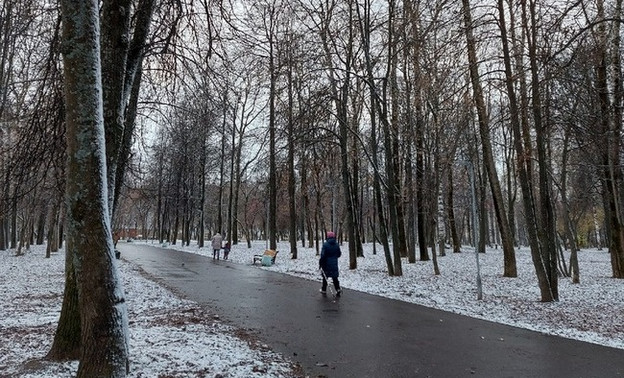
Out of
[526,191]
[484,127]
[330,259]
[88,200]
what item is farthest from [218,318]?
[484,127]

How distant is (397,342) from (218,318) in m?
3.47

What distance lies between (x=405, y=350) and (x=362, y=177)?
27794mm

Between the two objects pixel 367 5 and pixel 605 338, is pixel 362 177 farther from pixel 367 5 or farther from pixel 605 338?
pixel 605 338

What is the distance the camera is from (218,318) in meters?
8.00

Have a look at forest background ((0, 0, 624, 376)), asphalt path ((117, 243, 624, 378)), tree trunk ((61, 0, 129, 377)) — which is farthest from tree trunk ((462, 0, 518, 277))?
tree trunk ((61, 0, 129, 377))

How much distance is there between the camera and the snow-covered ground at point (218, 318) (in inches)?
196

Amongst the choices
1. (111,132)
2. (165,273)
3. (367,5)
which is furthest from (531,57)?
(165,273)

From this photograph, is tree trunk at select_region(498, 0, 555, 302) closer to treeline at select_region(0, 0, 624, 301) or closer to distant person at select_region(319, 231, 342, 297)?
treeline at select_region(0, 0, 624, 301)

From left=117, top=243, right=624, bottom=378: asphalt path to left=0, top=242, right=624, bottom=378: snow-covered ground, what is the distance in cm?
53

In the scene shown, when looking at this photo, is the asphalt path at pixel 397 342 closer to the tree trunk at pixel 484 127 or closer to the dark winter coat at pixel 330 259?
the dark winter coat at pixel 330 259

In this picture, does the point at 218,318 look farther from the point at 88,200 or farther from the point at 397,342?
the point at 88,200

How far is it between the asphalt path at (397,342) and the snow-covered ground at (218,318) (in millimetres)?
528

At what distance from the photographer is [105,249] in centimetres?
399

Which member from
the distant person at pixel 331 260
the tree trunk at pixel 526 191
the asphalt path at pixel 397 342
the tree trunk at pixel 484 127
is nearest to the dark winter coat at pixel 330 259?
the distant person at pixel 331 260
